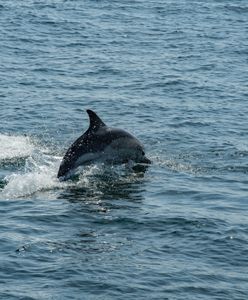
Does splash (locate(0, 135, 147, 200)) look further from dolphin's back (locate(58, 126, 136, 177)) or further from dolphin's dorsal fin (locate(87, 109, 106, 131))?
dolphin's dorsal fin (locate(87, 109, 106, 131))

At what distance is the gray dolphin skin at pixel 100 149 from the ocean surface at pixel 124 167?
0.36 meters

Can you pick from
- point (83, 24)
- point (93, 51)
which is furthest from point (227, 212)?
point (83, 24)

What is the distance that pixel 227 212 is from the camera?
23281 millimetres

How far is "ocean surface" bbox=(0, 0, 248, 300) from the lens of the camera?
63.1 ft

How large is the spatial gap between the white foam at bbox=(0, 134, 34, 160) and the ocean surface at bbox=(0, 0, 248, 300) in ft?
0.21

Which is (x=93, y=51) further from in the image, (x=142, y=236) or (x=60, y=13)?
(x=142, y=236)

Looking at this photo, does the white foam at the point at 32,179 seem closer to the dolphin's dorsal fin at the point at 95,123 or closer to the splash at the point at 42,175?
the splash at the point at 42,175

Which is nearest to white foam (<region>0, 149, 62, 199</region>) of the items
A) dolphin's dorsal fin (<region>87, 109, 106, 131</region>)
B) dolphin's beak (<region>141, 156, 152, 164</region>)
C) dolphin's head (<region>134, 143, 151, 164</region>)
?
dolphin's dorsal fin (<region>87, 109, 106, 131</region>)

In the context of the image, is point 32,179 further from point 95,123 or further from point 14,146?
point 14,146

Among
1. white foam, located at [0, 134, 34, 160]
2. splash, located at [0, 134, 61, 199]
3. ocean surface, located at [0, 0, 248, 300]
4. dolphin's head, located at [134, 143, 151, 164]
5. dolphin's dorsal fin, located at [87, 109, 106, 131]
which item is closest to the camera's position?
ocean surface, located at [0, 0, 248, 300]

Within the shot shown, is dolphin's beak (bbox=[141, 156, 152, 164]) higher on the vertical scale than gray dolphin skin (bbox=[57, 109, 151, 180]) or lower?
lower

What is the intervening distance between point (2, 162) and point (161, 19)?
26.6 metres

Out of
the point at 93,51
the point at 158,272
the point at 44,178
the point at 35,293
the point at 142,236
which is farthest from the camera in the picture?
the point at 93,51

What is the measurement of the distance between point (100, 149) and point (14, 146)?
11.0ft
